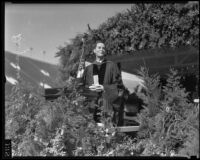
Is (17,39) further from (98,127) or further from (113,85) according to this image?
(98,127)

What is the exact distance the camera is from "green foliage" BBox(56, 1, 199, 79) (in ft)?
14.7

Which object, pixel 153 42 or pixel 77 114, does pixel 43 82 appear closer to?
pixel 77 114

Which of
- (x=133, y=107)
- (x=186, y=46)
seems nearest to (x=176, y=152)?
(x=133, y=107)

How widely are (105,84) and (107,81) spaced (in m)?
0.05

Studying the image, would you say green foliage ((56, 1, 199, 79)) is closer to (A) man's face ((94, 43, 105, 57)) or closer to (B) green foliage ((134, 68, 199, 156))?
(A) man's face ((94, 43, 105, 57))

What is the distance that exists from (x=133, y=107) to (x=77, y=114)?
784mm

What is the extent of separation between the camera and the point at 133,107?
4.47m

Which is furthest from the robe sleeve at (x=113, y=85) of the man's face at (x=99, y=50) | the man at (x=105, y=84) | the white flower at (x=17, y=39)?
the white flower at (x=17, y=39)

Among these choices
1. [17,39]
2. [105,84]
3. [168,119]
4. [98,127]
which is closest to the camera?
[168,119]

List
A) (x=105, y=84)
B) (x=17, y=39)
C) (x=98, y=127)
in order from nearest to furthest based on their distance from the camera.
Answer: (x=98, y=127) < (x=105, y=84) < (x=17, y=39)

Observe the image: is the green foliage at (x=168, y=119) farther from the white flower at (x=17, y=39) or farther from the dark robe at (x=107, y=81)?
the white flower at (x=17, y=39)

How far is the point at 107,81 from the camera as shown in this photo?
4449 millimetres

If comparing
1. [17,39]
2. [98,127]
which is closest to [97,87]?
[98,127]

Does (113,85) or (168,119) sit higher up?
(113,85)
